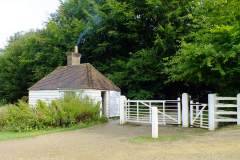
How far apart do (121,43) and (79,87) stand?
1314cm

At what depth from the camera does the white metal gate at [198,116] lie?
711 inches

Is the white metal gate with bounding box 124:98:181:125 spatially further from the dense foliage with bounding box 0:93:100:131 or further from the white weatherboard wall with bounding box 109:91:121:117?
the white weatherboard wall with bounding box 109:91:121:117

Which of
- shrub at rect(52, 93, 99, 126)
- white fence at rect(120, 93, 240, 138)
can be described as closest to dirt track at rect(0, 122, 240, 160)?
white fence at rect(120, 93, 240, 138)

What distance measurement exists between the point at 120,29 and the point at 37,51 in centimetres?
1026

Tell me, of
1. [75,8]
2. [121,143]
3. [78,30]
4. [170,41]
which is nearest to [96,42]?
[78,30]

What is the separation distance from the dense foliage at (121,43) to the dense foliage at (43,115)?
561 cm

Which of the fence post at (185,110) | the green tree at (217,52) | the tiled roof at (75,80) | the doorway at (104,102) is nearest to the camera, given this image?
the green tree at (217,52)

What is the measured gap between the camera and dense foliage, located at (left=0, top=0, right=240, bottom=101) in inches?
1277

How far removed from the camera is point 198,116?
18.6m

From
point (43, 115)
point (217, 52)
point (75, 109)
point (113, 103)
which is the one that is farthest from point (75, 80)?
point (217, 52)

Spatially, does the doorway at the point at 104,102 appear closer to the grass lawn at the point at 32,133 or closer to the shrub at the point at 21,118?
the grass lawn at the point at 32,133

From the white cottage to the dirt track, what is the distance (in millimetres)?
9556

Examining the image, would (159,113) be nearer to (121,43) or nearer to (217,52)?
(217,52)

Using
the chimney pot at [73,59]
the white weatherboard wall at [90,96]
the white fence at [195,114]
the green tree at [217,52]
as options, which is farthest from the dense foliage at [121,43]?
the chimney pot at [73,59]
